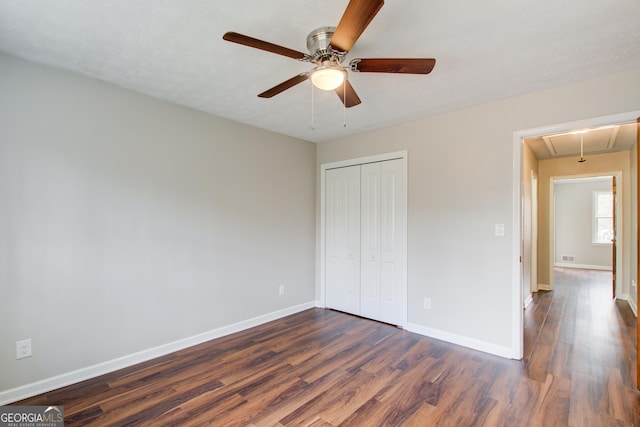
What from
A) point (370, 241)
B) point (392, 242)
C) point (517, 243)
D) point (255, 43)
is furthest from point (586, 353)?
point (255, 43)

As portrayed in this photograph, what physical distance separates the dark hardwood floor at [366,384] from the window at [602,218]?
18.6 feet

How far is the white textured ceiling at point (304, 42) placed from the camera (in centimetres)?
161

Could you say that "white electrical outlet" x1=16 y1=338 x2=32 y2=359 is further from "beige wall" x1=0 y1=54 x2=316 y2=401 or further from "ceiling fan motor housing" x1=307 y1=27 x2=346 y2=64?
"ceiling fan motor housing" x1=307 y1=27 x2=346 y2=64

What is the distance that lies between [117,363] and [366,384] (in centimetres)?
215

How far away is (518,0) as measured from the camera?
5.05 ft

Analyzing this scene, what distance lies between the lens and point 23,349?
2.14 m

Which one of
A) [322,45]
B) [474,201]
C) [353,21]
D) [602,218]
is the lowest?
[602,218]

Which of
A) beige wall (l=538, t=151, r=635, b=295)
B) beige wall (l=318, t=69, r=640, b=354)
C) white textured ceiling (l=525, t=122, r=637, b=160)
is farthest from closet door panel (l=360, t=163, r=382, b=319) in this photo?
beige wall (l=538, t=151, r=635, b=295)

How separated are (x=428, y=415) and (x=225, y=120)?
11.0ft

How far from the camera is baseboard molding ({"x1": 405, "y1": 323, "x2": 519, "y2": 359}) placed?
9.16 feet

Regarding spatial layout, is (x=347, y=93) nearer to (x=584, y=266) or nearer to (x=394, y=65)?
(x=394, y=65)

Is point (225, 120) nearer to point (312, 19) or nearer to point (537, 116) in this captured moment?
point (312, 19)

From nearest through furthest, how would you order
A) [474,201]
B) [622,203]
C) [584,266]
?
[474,201]
[622,203]
[584,266]

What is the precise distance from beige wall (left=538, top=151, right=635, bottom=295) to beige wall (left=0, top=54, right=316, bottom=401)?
5097 millimetres
